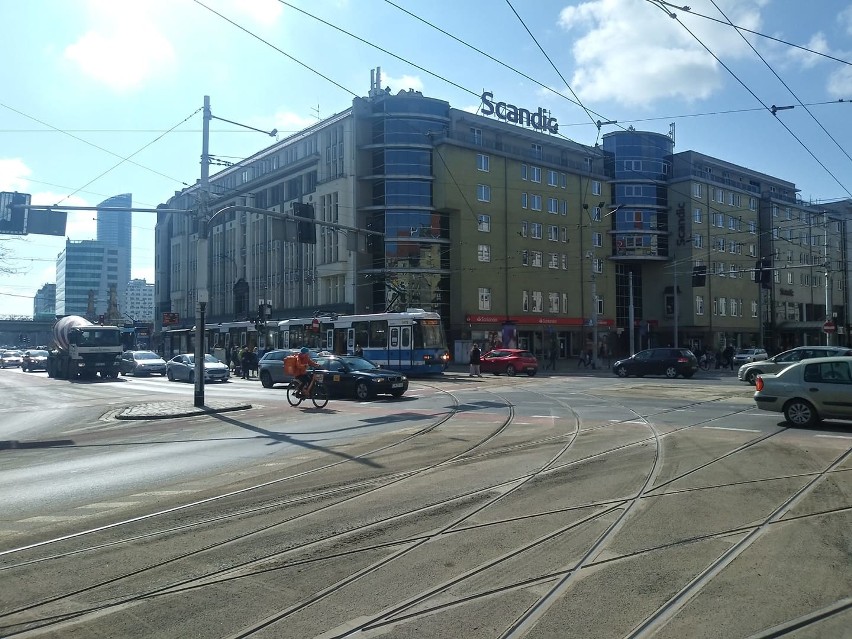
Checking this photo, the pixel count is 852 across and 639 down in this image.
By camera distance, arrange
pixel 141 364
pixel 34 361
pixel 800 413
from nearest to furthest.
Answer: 1. pixel 800 413
2. pixel 141 364
3. pixel 34 361

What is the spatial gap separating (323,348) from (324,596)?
34891 millimetres

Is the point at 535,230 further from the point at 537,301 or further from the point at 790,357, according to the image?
the point at 790,357

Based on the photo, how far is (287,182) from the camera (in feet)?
219

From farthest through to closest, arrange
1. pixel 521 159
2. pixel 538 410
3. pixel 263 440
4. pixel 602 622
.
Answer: pixel 521 159
pixel 538 410
pixel 263 440
pixel 602 622

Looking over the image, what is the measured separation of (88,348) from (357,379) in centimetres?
2356

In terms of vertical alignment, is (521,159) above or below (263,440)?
above

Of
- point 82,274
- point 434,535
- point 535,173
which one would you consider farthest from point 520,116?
point 82,274

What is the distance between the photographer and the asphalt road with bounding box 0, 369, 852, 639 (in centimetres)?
471

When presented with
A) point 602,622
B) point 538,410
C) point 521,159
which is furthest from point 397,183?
point 602,622

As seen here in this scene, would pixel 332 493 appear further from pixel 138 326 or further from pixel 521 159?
pixel 138 326

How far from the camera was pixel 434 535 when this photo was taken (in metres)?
6.60

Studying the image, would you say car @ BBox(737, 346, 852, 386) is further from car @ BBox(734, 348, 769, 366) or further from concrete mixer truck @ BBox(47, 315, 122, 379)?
concrete mixer truck @ BBox(47, 315, 122, 379)

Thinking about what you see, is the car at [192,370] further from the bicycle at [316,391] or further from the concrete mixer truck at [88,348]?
the bicycle at [316,391]

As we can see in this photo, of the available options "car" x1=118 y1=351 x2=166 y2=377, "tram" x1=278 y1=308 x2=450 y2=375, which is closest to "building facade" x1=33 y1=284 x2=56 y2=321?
"car" x1=118 y1=351 x2=166 y2=377
